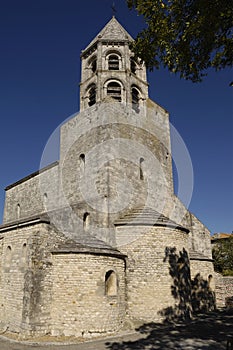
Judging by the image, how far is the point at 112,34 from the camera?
60.5ft

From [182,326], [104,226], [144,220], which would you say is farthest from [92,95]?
[182,326]

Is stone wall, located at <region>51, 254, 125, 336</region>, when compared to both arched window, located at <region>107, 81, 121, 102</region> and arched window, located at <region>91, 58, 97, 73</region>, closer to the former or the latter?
arched window, located at <region>107, 81, 121, 102</region>

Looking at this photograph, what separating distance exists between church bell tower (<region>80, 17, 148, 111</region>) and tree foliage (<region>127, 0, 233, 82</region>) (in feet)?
28.4


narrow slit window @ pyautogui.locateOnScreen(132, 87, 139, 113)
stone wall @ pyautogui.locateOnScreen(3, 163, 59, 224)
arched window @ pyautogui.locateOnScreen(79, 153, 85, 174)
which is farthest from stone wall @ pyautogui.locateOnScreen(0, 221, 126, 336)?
narrow slit window @ pyautogui.locateOnScreen(132, 87, 139, 113)

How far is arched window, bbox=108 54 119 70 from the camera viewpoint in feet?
58.2

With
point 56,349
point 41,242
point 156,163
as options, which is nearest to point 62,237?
point 41,242

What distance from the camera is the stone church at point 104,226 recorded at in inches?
396

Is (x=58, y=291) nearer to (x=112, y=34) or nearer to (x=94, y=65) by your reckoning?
(x=94, y=65)

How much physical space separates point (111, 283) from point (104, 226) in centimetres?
256

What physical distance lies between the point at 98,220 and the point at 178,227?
3592mm

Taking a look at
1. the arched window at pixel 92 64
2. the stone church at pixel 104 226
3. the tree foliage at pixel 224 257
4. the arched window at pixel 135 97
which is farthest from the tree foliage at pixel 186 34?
the tree foliage at pixel 224 257

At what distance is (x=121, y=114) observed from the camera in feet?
51.1

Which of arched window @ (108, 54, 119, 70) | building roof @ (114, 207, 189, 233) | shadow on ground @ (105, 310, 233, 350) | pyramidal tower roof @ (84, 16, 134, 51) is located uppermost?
pyramidal tower roof @ (84, 16, 134, 51)

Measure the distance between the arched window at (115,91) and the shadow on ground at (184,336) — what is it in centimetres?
1204
